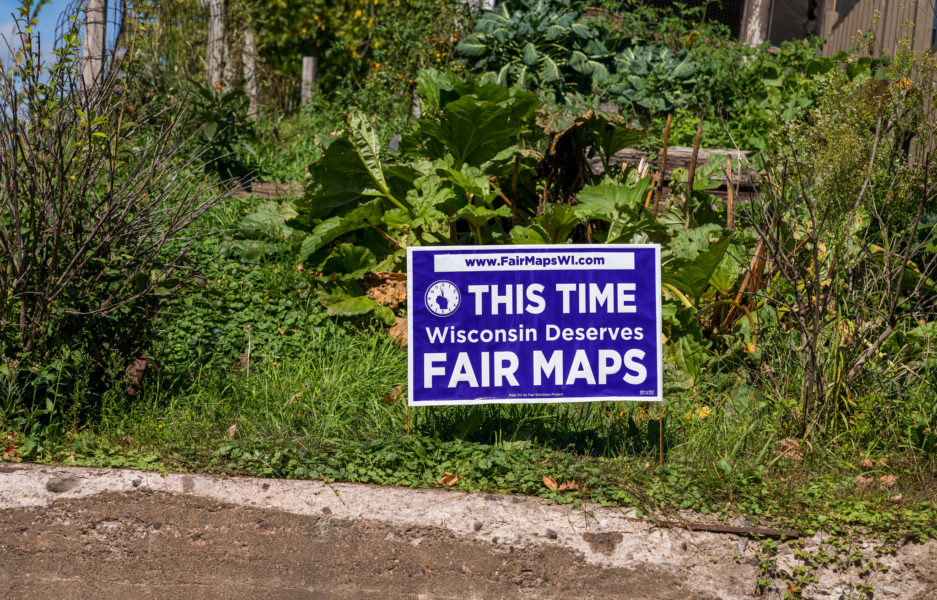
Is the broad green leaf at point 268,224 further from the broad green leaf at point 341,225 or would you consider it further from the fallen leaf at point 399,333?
the fallen leaf at point 399,333

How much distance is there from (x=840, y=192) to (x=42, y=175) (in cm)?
364

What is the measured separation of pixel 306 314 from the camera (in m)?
5.14

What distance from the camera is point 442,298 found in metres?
3.66

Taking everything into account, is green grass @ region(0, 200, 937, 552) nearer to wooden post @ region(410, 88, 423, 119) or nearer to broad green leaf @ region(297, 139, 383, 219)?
broad green leaf @ region(297, 139, 383, 219)

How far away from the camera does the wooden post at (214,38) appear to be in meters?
8.98

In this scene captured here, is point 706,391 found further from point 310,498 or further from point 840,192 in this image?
point 310,498

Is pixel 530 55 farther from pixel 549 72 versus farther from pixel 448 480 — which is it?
pixel 448 480

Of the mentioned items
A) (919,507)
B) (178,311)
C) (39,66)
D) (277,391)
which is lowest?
(919,507)

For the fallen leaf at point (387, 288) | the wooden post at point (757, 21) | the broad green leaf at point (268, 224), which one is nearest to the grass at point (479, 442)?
the fallen leaf at point (387, 288)

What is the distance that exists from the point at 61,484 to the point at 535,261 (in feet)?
6.82

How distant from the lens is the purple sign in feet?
12.0

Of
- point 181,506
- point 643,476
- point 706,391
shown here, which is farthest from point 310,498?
point 706,391

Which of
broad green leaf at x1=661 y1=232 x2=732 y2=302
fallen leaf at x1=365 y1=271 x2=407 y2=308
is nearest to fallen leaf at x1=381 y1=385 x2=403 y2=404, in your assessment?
fallen leaf at x1=365 y1=271 x2=407 y2=308

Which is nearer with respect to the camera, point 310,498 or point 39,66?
point 310,498
